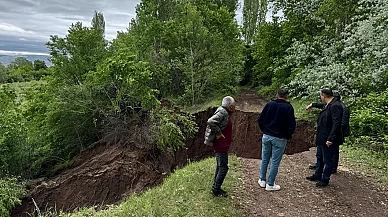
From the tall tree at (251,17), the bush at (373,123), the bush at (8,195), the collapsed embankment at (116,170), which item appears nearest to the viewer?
the bush at (373,123)

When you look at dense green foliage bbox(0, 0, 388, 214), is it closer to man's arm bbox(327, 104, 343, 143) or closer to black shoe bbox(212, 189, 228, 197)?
man's arm bbox(327, 104, 343, 143)

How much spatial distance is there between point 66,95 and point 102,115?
7.02 feet

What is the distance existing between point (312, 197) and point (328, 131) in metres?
1.34

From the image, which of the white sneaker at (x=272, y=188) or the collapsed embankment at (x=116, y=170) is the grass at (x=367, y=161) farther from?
the collapsed embankment at (x=116, y=170)

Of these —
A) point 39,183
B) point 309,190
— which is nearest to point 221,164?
point 309,190

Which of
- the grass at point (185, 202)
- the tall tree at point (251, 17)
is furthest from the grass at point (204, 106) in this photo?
the tall tree at point (251, 17)

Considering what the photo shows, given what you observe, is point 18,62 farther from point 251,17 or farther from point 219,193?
point 219,193

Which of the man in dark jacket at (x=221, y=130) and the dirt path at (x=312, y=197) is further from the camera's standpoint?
the dirt path at (x=312, y=197)

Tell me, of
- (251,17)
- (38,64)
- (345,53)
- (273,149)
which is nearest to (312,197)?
(273,149)

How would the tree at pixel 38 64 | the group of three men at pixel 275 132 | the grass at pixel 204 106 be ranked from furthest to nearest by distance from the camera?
the tree at pixel 38 64 < the grass at pixel 204 106 < the group of three men at pixel 275 132

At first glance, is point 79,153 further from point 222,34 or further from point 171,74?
point 222,34

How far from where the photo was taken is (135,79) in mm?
16359

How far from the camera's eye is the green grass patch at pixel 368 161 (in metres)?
7.97

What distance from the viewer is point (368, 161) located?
30.0 feet
